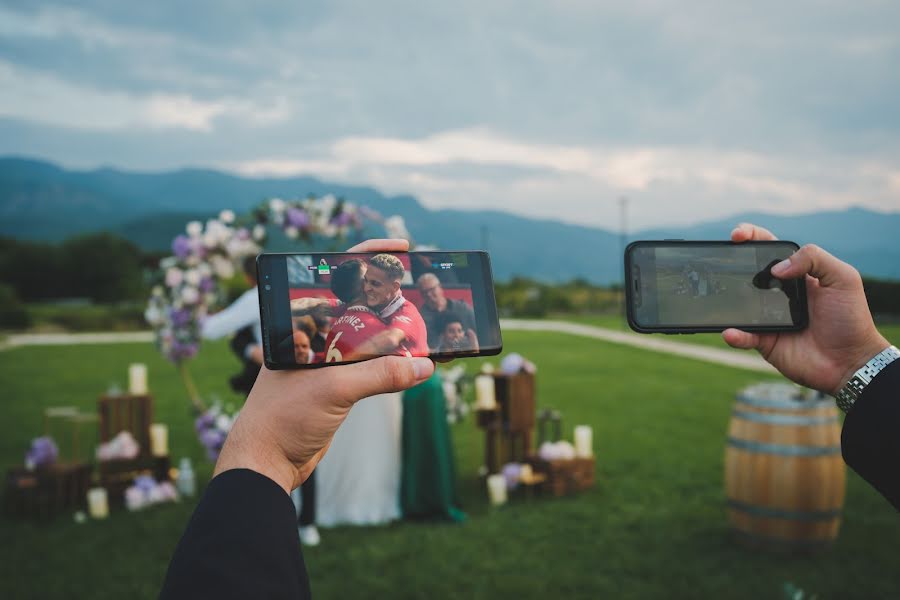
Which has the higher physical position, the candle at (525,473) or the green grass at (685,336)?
the candle at (525,473)

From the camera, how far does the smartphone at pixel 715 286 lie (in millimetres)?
2020

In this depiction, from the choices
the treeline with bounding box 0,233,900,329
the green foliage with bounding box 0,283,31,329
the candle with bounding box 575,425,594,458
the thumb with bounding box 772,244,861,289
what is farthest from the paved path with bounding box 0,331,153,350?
the thumb with bounding box 772,244,861,289

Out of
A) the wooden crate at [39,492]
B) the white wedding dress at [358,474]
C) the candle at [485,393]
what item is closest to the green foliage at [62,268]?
the wooden crate at [39,492]

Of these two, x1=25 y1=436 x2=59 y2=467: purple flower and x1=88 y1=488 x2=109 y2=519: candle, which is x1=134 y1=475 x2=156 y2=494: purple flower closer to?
x1=88 y1=488 x2=109 y2=519: candle

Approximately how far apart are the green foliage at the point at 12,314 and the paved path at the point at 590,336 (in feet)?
4.39

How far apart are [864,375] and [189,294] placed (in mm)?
6444

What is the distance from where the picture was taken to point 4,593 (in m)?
5.28

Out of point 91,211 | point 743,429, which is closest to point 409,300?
point 743,429

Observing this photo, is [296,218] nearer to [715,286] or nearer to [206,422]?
[206,422]

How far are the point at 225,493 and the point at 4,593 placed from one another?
5.26 m

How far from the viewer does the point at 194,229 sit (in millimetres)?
7039

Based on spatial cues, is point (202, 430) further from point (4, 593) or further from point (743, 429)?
point (743, 429)

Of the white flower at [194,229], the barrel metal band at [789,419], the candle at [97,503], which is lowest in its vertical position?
the candle at [97,503]

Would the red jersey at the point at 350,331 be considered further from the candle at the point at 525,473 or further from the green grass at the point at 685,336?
the green grass at the point at 685,336
